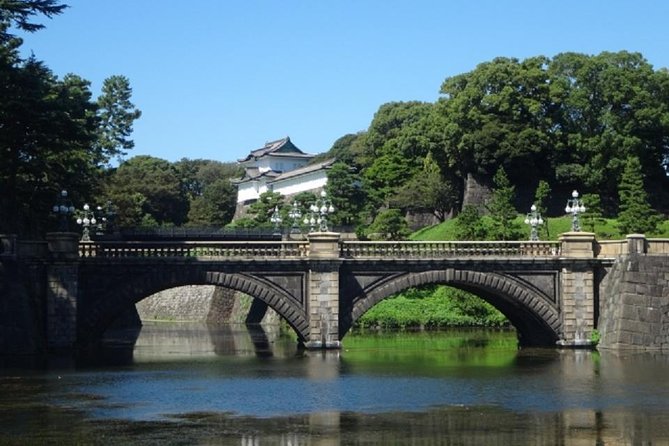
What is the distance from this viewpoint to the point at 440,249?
198 feet

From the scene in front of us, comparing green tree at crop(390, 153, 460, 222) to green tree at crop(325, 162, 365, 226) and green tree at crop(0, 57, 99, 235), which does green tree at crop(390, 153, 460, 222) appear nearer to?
green tree at crop(325, 162, 365, 226)

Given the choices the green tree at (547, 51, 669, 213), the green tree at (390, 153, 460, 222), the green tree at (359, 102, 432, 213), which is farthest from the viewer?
the green tree at (359, 102, 432, 213)

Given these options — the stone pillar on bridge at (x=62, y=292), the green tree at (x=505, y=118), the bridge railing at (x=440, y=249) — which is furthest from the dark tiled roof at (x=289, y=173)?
the stone pillar on bridge at (x=62, y=292)

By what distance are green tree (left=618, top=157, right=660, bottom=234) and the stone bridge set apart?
2206 centimetres

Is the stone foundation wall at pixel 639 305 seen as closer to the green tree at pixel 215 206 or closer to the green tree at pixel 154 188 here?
the green tree at pixel 154 188

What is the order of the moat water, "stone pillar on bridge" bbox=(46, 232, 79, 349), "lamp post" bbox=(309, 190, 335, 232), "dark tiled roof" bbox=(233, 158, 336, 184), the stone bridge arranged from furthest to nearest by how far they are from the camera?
"dark tiled roof" bbox=(233, 158, 336, 184)
"lamp post" bbox=(309, 190, 335, 232)
the stone bridge
"stone pillar on bridge" bbox=(46, 232, 79, 349)
the moat water

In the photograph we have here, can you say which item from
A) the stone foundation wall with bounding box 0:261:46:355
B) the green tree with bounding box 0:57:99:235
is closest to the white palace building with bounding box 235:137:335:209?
the green tree with bounding box 0:57:99:235

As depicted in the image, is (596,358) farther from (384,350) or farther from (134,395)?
(134,395)

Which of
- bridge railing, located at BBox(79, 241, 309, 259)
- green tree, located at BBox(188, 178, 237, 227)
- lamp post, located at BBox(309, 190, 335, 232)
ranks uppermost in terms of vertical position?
green tree, located at BBox(188, 178, 237, 227)

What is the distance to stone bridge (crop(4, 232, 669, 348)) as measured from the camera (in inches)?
2254

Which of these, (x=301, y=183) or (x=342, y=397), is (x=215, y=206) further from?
(x=342, y=397)

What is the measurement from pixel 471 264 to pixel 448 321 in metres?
20.9

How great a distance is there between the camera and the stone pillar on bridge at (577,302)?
60.0m

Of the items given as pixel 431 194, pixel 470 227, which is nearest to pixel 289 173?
pixel 431 194
